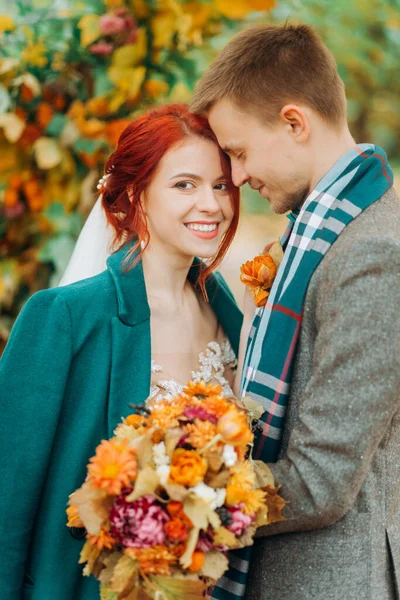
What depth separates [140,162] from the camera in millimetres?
2205

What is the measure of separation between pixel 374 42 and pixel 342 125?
4.38 feet

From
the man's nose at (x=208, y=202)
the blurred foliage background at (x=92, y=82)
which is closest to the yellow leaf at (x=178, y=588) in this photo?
the man's nose at (x=208, y=202)

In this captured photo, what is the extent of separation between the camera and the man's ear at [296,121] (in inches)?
70.3

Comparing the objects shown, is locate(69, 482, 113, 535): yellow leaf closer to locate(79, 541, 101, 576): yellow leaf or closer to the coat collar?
locate(79, 541, 101, 576): yellow leaf

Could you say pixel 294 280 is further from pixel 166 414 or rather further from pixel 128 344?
pixel 128 344

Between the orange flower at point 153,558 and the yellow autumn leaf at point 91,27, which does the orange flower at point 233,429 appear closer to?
the orange flower at point 153,558

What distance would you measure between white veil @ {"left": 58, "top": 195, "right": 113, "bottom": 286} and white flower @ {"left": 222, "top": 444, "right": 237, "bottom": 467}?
1.13m

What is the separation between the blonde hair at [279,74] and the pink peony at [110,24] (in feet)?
3.31

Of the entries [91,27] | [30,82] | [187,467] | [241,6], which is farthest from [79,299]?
[241,6]

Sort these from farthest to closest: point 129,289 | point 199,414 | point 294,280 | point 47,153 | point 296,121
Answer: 1. point 47,153
2. point 129,289
3. point 296,121
4. point 294,280
5. point 199,414

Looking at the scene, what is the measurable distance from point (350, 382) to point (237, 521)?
37 cm

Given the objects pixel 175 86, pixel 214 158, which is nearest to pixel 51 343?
pixel 214 158

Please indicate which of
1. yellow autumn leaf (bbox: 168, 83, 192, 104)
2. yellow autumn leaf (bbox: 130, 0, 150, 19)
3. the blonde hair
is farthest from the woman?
yellow autumn leaf (bbox: 130, 0, 150, 19)

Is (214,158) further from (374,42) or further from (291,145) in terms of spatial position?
(374,42)
